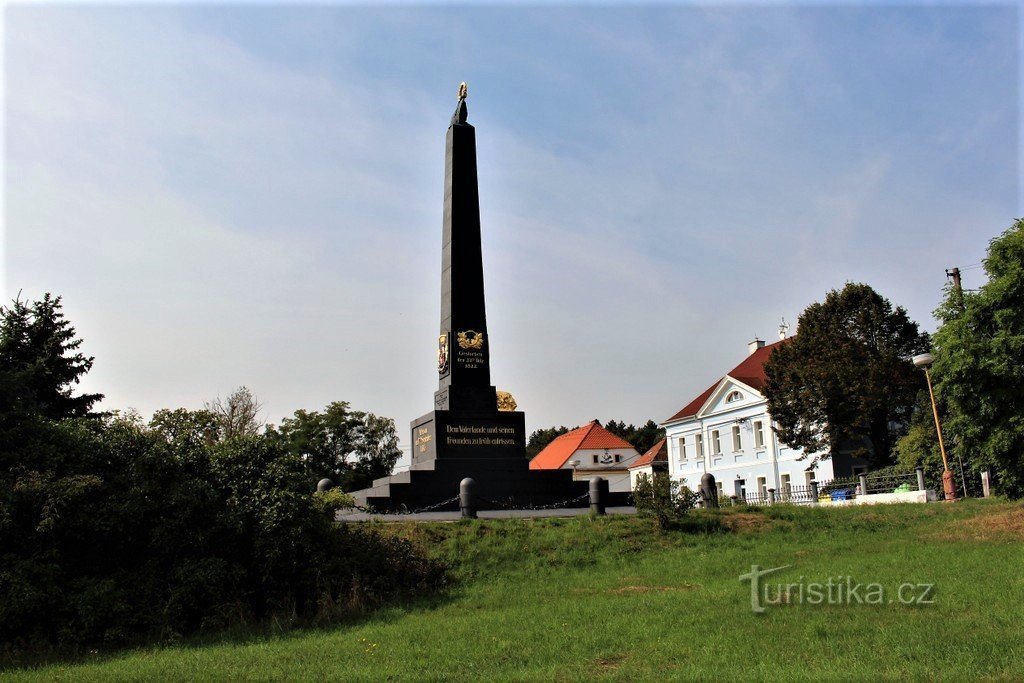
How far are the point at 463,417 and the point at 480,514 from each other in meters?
2.63

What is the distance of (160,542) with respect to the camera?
39.1ft

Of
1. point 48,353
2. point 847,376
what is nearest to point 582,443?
point 847,376

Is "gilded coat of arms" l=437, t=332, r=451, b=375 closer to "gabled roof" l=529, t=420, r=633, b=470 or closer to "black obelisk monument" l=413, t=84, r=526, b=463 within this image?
"black obelisk monument" l=413, t=84, r=526, b=463

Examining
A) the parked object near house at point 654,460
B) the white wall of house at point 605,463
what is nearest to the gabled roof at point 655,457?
the parked object near house at point 654,460

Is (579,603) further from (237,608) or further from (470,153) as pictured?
(470,153)

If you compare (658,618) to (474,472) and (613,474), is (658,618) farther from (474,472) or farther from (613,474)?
(613,474)

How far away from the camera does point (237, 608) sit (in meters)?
11.8

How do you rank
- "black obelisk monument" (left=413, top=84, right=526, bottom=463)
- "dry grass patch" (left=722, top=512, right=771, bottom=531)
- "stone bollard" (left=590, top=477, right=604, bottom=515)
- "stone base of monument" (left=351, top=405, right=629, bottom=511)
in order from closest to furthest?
"dry grass patch" (left=722, top=512, right=771, bottom=531) → "stone bollard" (left=590, top=477, right=604, bottom=515) → "stone base of monument" (left=351, top=405, right=629, bottom=511) → "black obelisk monument" (left=413, top=84, right=526, bottom=463)

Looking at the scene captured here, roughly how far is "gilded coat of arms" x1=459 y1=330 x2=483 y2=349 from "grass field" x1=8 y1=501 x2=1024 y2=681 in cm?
636

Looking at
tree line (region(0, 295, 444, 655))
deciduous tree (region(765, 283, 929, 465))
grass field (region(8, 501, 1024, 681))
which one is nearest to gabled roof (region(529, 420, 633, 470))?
deciduous tree (region(765, 283, 929, 465))

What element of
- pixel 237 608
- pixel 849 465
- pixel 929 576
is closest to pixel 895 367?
pixel 849 465

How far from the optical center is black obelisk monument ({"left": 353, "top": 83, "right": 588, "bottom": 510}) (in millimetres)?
19547

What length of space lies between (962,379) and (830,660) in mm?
10499

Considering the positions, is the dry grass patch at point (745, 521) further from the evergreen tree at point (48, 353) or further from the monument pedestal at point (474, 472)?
the evergreen tree at point (48, 353)
